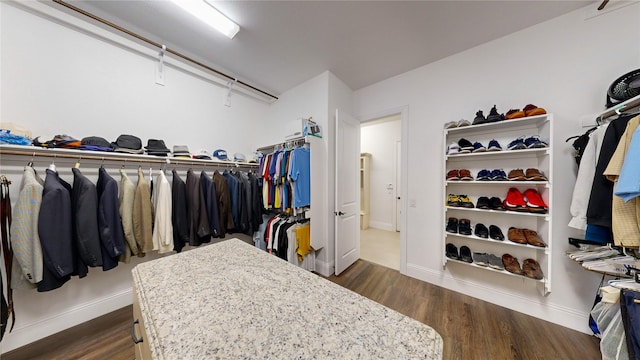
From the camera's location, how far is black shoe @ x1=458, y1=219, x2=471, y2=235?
1.92 m

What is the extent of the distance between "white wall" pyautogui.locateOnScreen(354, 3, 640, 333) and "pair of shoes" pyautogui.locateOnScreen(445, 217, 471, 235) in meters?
0.16

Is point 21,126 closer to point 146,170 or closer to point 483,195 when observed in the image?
point 146,170

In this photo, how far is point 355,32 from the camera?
1.86 meters

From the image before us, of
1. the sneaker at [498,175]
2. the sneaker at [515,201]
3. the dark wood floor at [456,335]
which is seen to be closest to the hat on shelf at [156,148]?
the dark wood floor at [456,335]

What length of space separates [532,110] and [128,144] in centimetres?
379

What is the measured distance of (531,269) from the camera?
164cm

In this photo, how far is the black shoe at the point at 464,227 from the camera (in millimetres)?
1919

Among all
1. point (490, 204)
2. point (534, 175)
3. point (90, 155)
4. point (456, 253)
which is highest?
point (90, 155)

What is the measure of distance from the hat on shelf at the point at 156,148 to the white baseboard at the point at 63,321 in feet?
4.86

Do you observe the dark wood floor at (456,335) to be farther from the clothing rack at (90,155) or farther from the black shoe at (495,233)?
the clothing rack at (90,155)

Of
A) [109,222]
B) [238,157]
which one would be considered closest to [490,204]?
[238,157]

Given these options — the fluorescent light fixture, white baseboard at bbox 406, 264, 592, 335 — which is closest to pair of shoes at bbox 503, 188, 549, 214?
white baseboard at bbox 406, 264, 592, 335

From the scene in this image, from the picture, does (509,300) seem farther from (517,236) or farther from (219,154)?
(219,154)

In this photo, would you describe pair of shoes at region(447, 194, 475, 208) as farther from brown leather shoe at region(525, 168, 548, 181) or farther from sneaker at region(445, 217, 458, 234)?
brown leather shoe at region(525, 168, 548, 181)
